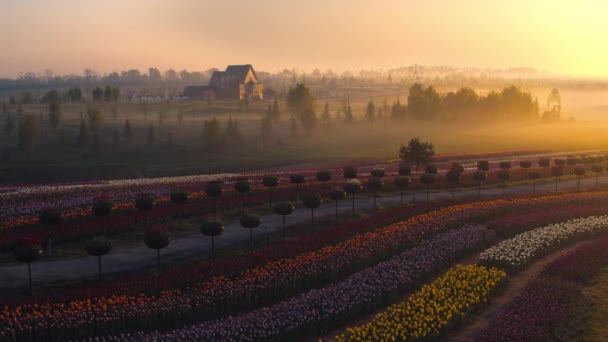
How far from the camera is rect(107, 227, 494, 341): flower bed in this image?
1722 centimetres

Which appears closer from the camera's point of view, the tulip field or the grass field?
the tulip field

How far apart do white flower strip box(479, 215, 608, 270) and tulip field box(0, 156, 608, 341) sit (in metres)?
0.07

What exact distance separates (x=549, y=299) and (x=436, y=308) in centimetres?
452

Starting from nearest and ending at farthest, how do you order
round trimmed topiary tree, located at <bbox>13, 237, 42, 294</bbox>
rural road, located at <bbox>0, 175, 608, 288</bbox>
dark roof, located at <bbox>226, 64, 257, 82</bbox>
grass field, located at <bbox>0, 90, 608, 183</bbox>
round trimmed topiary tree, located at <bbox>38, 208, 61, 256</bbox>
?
round trimmed topiary tree, located at <bbox>13, 237, 42, 294</bbox> → rural road, located at <bbox>0, 175, 608, 288</bbox> → round trimmed topiary tree, located at <bbox>38, 208, 61, 256</bbox> → grass field, located at <bbox>0, 90, 608, 183</bbox> → dark roof, located at <bbox>226, 64, 257, 82</bbox>

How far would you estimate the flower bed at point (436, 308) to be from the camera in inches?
675

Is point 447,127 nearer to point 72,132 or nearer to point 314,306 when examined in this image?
point 72,132

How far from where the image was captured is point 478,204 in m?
35.6

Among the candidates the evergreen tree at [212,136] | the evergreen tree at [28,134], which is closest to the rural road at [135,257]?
the evergreen tree at [212,136]

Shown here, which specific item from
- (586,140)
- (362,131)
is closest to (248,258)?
(362,131)

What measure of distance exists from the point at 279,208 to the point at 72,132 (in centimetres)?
6975

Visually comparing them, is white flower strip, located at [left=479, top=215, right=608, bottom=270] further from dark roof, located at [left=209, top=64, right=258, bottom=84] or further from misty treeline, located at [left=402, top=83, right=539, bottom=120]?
dark roof, located at [left=209, top=64, right=258, bottom=84]

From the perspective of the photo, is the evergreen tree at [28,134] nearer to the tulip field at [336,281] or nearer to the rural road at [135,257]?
the tulip field at [336,281]

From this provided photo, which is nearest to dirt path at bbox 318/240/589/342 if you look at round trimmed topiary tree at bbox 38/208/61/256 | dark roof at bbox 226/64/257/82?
round trimmed topiary tree at bbox 38/208/61/256

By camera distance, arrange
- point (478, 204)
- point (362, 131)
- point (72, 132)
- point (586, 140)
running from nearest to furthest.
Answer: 1. point (478, 204)
2. point (72, 132)
3. point (586, 140)
4. point (362, 131)
